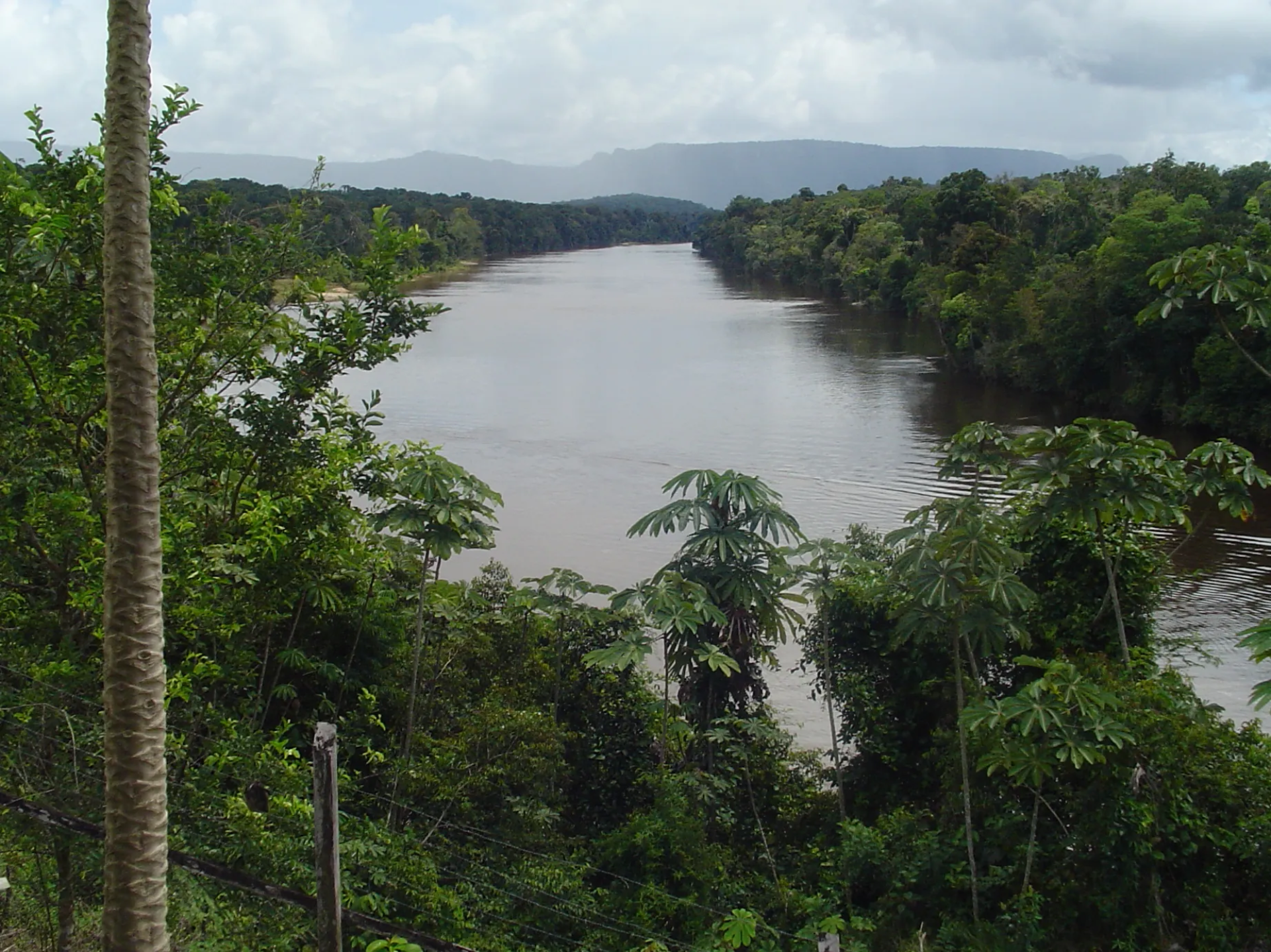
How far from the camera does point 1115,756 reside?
583 centimetres

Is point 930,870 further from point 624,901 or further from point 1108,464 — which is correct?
point 1108,464

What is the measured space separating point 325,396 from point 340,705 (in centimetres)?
236

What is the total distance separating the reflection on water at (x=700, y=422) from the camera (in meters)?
14.8

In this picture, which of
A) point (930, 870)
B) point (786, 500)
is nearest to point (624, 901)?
point (930, 870)

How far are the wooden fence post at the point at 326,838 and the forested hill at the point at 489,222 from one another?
121 ft

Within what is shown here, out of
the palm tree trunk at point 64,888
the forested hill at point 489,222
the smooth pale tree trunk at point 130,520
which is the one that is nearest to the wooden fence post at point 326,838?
the smooth pale tree trunk at point 130,520

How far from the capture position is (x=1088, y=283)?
26.1 metres

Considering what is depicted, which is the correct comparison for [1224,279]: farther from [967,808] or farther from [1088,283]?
[1088,283]

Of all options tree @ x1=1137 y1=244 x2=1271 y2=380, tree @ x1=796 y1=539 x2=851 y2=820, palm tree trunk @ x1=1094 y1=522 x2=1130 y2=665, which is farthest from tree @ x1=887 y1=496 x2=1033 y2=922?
tree @ x1=1137 y1=244 x2=1271 y2=380

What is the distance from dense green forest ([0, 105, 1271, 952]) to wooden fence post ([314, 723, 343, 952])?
0.24 m

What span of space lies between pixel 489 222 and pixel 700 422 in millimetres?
74781

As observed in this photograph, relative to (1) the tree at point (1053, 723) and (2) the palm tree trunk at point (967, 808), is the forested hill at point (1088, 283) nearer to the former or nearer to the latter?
(1) the tree at point (1053, 723)

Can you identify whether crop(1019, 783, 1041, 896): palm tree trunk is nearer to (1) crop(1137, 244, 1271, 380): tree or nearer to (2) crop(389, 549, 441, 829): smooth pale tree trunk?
(1) crop(1137, 244, 1271, 380): tree

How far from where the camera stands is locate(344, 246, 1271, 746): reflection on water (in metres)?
14.8
